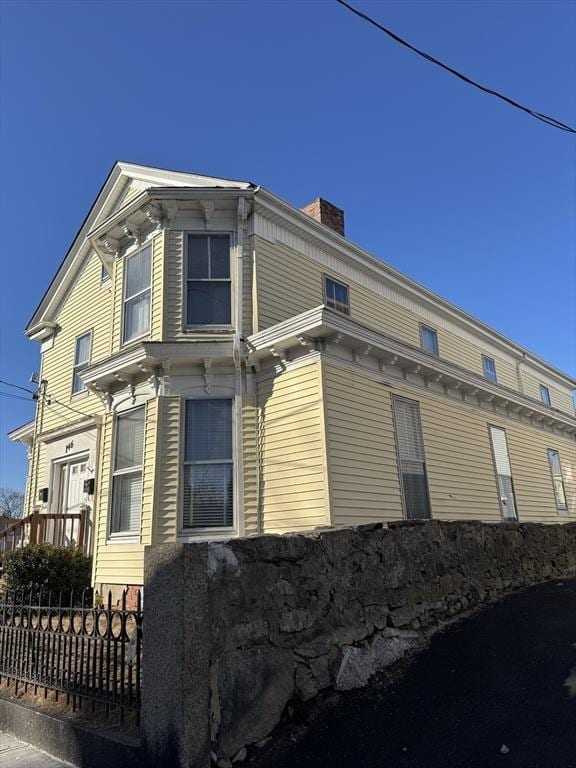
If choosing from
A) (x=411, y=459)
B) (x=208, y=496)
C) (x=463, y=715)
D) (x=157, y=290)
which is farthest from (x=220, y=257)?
(x=463, y=715)

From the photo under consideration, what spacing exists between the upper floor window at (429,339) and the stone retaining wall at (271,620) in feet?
28.7

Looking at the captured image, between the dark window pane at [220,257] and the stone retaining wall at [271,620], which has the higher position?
the dark window pane at [220,257]

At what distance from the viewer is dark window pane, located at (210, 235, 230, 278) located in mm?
10859

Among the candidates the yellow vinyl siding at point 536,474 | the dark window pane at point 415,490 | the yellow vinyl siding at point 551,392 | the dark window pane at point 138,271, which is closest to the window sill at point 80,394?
the dark window pane at point 138,271

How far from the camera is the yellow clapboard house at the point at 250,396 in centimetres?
933

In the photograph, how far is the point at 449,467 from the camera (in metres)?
11.8

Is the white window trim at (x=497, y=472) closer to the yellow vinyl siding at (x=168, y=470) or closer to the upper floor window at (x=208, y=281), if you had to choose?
the upper floor window at (x=208, y=281)

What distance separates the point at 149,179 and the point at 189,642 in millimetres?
10790

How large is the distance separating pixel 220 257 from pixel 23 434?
10158 millimetres

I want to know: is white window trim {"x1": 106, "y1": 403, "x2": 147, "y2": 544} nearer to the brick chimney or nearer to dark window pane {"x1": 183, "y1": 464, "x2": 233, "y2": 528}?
dark window pane {"x1": 183, "y1": 464, "x2": 233, "y2": 528}

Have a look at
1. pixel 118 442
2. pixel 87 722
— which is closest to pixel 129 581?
pixel 118 442

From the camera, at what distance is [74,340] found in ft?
51.4

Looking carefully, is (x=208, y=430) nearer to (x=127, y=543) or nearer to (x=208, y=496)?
(x=208, y=496)

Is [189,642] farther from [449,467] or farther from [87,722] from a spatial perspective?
[449,467]
